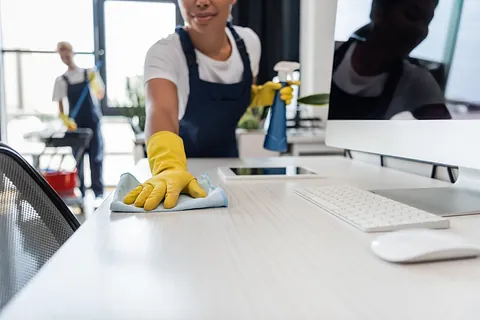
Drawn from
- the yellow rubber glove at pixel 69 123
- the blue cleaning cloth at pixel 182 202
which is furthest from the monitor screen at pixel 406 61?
the yellow rubber glove at pixel 69 123

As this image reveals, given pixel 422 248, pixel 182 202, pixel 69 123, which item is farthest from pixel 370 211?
pixel 69 123

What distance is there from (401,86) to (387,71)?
5 centimetres

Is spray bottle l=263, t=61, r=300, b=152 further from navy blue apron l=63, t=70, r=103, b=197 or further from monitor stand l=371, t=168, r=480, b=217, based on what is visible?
navy blue apron l=63, t=70, r=103, b=197

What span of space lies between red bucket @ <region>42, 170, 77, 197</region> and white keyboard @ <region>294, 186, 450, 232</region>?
2.58 metres

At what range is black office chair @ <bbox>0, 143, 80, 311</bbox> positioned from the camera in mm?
562

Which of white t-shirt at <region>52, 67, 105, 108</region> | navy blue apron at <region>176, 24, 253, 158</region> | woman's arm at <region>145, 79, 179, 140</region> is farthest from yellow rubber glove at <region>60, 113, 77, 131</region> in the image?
woman's arm at <region>145, 79, 179, 140</region>

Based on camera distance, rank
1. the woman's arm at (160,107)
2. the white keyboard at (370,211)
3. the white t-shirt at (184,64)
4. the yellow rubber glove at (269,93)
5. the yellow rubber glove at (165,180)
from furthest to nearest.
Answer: the yellow rubber glove at (269,93) → the white t-shirt at (184,64) → the woman's arm at (160,107) → the yellow rubber glove at (165,180) → the white keyboard at (370,211)

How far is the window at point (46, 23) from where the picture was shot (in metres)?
3.60

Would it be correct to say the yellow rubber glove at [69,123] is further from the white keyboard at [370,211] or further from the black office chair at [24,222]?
the white keyboard at [370,211]

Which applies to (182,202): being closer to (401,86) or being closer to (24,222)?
(24,222)

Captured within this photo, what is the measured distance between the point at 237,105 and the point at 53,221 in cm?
74

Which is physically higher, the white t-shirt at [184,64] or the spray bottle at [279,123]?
the white t-shirt at [184,64]

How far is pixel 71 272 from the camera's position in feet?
1.14

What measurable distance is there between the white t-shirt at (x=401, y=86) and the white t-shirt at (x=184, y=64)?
1.36 ft
